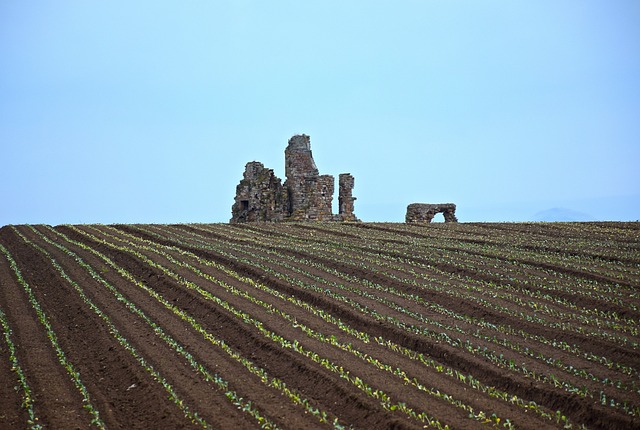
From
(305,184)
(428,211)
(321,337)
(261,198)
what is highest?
(305,184)

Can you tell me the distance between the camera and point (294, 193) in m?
38.9

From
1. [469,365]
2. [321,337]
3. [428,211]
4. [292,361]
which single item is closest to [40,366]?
[292,361]

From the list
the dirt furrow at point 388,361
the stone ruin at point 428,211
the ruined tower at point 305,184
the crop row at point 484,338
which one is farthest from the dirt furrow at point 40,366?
the stone ruin at point 428,211

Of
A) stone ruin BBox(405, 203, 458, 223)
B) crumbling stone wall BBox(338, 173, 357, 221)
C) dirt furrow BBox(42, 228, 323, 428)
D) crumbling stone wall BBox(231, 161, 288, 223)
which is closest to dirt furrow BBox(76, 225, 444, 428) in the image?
dirt furrow BBox(42, 228, 323, 428)

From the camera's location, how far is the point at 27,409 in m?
9.60

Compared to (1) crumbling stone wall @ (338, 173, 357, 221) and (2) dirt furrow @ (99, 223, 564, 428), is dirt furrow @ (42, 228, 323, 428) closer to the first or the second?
(2) dirt furrow @ (99, 223, 564, 428)

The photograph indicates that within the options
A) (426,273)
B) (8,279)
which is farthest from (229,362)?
(8,279)

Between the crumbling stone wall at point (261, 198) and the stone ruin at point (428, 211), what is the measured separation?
744 cm

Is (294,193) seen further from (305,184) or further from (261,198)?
(261,198)

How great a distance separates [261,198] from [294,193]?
199cm

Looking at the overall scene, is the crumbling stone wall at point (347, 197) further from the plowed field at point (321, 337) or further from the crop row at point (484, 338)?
the crop row at point (484, 338)

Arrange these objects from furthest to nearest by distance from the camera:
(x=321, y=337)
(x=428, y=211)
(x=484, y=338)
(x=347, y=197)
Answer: (x=347, y=197) < (x=428, y=211) < (x=321, y=337) < (x=484, y=338)

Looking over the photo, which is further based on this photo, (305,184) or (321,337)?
(305,184)

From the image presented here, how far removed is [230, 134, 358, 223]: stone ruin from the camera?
37.8 m
